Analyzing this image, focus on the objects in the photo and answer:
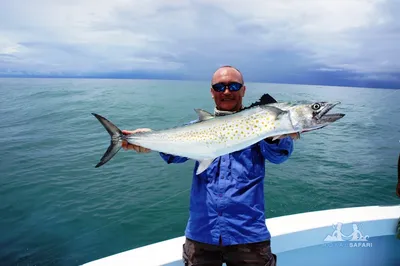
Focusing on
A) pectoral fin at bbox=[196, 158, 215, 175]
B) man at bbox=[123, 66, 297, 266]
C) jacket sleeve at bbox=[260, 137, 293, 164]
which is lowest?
man at bbox=[123, 66, 297, 266]

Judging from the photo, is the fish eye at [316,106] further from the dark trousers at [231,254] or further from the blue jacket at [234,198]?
the dark trousers at [231,254]

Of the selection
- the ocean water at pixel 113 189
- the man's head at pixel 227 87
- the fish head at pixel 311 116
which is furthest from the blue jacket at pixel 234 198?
the ocean water at pixel 113 189

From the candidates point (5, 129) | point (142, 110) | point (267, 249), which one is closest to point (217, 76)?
point (267, 249)

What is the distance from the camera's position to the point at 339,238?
3373mm

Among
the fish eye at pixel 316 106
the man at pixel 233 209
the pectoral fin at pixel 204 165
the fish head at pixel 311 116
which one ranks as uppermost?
the fish eye at pixel 316 106

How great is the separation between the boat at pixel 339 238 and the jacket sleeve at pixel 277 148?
1338 mm

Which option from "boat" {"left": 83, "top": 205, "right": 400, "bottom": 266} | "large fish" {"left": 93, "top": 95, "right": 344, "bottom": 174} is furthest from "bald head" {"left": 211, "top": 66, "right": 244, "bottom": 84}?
"boat" {"left": 83, "top": 205, "right": 400, "bottom": 266}

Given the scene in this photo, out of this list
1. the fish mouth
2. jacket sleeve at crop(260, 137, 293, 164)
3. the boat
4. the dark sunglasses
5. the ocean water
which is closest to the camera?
the fish mouth

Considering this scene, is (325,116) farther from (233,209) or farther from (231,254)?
(231,254)

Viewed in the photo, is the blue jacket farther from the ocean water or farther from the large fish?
the ocean water

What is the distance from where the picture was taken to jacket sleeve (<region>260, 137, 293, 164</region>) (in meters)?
2.13

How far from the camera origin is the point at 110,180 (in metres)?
8.88

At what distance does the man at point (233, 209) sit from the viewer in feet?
7.15

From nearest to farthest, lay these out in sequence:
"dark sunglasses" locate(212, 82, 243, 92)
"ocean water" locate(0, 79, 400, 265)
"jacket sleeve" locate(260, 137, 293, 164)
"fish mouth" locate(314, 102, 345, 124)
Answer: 1. "fish mouth" locate(314, 102, 345, 124)
2. "jacket sleeve" locate(260, 137, 293, 164)
3. "dark sunglasses" locate(212, 82, 243, 92)
4. "ocean water" locate(0, 79, 400, 265)
